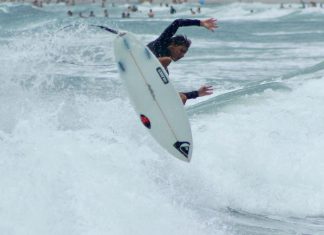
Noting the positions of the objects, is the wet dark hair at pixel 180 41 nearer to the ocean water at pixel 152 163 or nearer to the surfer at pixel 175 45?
the surfer at pixel 175 45

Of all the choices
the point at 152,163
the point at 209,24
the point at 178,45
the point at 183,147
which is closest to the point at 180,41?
the point at 178,45

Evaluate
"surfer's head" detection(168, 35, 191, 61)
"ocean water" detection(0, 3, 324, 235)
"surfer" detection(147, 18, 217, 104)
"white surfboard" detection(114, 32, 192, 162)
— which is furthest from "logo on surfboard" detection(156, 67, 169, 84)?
"ocean water" detection(0, 3, 324, 235)

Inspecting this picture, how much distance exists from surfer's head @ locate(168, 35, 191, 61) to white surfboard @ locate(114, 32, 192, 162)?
24cm

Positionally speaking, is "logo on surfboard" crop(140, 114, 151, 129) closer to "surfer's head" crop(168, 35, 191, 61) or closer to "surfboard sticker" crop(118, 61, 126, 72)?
"surfboard sticker" crop(118, 61, 126, 72)

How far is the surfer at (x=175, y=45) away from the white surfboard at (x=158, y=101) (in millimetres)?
202

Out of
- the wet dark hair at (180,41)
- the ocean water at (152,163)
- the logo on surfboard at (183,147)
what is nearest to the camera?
the ocean water at (152,163)

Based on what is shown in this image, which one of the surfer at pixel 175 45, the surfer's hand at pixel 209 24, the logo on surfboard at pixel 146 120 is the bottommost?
the logo on surfboard at pixel 146 120

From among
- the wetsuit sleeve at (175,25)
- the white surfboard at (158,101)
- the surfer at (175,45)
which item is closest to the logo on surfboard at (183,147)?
the white surfboard at (158,101)

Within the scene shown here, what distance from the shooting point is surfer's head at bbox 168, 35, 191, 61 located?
6.99m

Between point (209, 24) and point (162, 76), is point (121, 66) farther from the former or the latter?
point (209, 24)

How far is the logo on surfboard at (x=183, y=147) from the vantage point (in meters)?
6.85

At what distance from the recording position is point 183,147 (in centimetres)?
686

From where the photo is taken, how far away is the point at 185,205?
24.2 ft

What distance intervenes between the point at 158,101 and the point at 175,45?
551 millimetres
